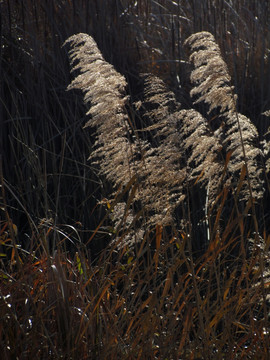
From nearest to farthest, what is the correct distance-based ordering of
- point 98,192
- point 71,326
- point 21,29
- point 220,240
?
point 71,326, point 220,240, point 98,192, point 21,29

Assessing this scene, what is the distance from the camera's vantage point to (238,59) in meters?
4.43

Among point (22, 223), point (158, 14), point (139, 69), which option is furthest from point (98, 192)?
point (158, 14)

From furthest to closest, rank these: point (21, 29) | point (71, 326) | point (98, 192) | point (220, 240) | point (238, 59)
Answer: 1. point (238, 59)
2. point (21, 29)
3. point (98, 192)
4. point (220, 240)
5. point (71, 326)

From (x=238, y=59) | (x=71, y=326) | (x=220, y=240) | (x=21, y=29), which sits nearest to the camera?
(x=71, y=326)

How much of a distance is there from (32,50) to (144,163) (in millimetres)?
2322

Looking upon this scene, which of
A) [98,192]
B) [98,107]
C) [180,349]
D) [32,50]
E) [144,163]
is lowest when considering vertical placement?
[180,349]

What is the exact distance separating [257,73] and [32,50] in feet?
4.90

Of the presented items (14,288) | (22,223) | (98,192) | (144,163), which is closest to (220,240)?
(144,163)

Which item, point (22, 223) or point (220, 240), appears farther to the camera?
point (22, 223)

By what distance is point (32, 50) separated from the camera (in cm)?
420

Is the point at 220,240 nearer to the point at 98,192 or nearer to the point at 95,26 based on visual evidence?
the point at 98,192

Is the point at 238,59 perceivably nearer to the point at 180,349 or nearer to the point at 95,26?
the point at 95,26

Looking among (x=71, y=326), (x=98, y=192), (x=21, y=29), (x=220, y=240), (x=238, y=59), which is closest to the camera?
(x=71, y=326)

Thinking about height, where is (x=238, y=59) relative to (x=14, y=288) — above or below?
above
